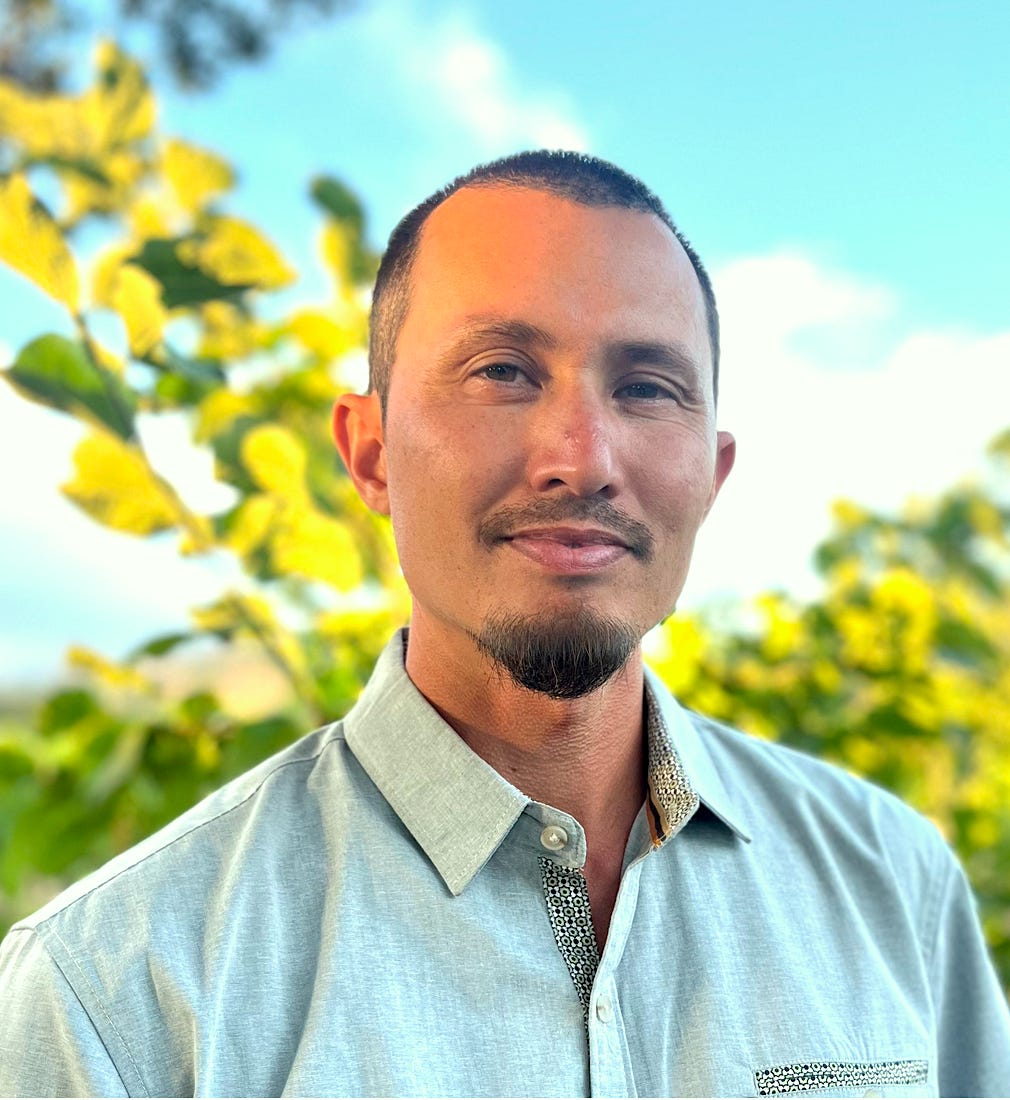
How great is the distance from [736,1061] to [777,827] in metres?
0.24

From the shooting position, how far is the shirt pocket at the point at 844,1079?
92 cm

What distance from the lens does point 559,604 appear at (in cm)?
90

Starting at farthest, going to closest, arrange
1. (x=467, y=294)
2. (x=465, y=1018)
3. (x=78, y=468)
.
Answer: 1. (x=78, y=468)
2. (x=467, y=294)
3. (x=465, y=1018)

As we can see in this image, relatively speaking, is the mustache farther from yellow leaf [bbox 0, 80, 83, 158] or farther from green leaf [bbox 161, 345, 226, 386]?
yellow leaf [bbox 0, 80, 83, 158]

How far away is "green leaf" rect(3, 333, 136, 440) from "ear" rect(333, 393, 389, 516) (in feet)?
0.87

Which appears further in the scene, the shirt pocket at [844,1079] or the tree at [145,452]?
the tree at [145,452]

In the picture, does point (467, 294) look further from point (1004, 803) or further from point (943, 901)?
point (1004, 803)

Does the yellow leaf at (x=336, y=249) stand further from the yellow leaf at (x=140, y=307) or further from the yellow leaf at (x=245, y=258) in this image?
the yellow leaf at (x=140, y=307)

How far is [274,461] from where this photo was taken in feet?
4.50

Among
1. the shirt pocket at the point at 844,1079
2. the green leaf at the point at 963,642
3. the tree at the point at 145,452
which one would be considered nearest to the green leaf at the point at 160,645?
the tree at the point at 145,452

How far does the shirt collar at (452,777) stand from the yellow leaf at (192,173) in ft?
2.74

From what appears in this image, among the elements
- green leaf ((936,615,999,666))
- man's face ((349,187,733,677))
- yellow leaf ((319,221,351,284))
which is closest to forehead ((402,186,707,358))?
man's face ((349,187,733,677))

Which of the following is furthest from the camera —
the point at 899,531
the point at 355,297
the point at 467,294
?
the point at 899,531

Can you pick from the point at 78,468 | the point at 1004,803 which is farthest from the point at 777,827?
the point at 1004,803
